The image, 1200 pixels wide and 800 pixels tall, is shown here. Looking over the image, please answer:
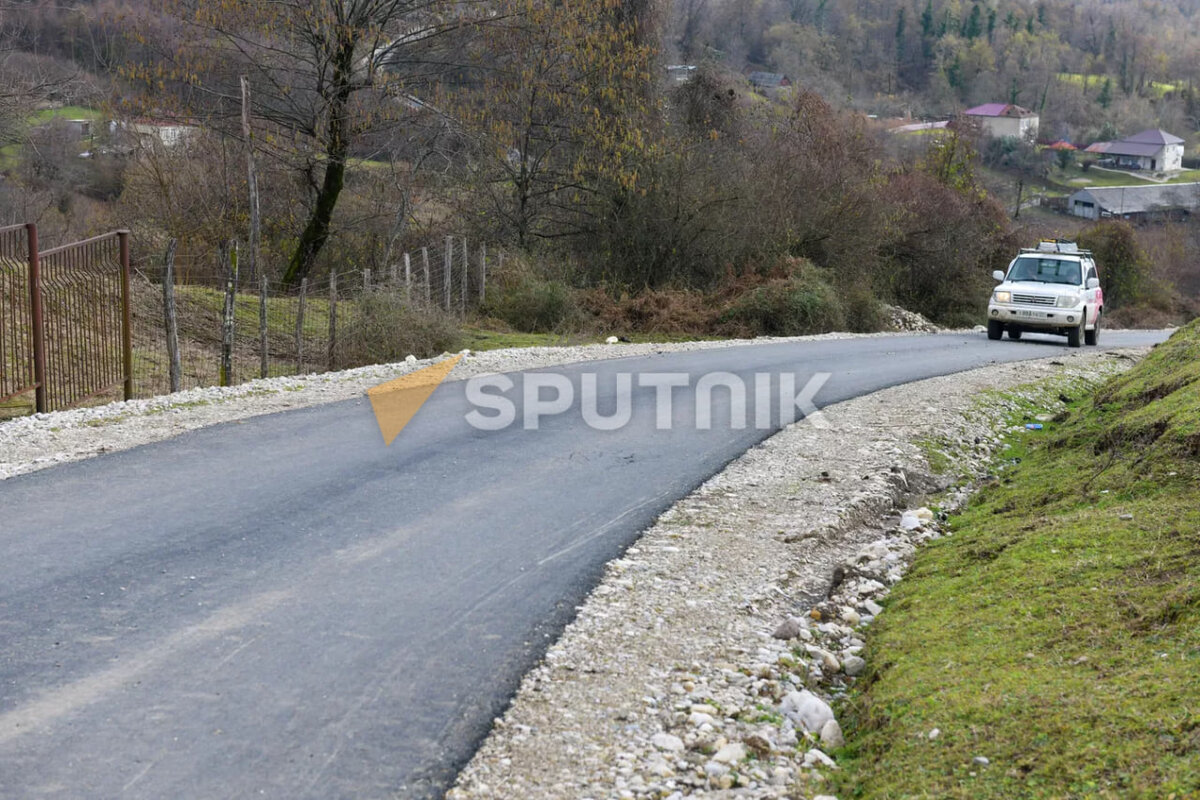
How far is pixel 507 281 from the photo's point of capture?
27.0 metres

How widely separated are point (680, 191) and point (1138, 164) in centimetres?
12398

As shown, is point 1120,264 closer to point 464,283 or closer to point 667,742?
point 464,283

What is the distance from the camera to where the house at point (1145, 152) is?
440 feet

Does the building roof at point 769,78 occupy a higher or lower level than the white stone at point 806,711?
higher

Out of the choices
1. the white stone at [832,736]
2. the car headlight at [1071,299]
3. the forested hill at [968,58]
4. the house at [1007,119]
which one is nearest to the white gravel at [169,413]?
the white stone at [832,736]

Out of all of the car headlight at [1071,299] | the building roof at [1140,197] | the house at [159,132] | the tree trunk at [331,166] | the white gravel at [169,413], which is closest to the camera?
the white gravel at [169,413]

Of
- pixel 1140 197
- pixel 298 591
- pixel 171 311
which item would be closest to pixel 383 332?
pixel 171 311

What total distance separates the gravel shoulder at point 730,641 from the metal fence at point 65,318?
811 cm

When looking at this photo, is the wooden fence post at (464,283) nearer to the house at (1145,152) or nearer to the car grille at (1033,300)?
the car grille at (1033,300)

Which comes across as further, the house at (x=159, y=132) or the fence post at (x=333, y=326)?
the house at (x=159, y=132)

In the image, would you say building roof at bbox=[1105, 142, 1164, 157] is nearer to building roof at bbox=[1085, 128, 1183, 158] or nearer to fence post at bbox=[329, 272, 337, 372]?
building roof at bbox=[1085, 128, 1183, 158]

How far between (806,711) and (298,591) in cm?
331

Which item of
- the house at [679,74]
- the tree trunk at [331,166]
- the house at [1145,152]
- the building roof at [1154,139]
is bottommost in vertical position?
the tree trunk at [331,166]

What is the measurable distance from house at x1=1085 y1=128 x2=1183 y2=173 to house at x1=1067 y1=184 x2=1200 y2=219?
17.4m
